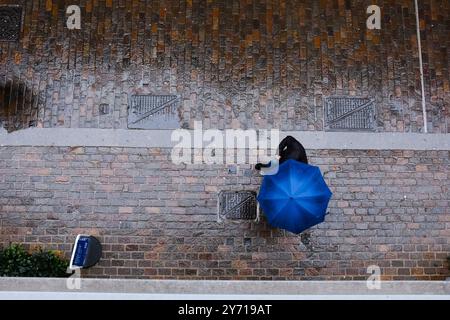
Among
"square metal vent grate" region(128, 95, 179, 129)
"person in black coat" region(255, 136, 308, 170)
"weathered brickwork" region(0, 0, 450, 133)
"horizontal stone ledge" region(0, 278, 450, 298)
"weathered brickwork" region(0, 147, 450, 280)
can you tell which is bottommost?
"horizontal stone ledge" region(0, 278, 450, 298)

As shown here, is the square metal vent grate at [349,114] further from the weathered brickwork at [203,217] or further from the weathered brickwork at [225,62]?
the weathered brickwork at [203,217]

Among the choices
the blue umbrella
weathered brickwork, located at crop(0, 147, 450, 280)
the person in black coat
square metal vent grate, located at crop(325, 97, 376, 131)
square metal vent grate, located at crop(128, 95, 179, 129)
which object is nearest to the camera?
the blue umbrella

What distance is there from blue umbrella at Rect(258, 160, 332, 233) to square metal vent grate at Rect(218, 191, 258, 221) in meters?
1.01

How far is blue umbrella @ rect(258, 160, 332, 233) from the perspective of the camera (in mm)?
9211

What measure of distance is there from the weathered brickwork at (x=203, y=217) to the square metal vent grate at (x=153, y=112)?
0.47 meters

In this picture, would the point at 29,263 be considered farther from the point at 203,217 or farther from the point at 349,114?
the point at 349,114

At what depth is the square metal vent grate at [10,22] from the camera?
36.6 feet

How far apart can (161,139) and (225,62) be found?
1.74 m

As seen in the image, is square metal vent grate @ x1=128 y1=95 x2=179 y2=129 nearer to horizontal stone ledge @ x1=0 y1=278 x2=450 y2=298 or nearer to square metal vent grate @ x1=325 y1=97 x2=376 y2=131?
square metal vent grate @ x1=325 y1=97 x2=376 y2=131

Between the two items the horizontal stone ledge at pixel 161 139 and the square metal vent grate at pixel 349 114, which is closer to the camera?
the horizontal stone ledge at pixel 161 139

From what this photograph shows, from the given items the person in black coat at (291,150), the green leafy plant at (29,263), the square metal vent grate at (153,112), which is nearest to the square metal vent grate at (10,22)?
the square metal vent grate at (153,112)

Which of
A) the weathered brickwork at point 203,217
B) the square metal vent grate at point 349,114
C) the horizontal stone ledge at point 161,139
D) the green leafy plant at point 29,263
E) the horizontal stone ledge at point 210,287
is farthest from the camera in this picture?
the square metal vent grate at point 349,114

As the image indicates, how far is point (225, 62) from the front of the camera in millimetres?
11219

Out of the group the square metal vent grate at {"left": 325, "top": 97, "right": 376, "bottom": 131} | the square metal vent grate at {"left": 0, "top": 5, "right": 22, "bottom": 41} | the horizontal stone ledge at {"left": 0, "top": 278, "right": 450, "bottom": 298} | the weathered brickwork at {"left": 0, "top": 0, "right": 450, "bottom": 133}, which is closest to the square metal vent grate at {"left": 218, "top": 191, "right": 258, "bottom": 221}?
the weathered brickwork at {"left": 0, "top": 0, "right": 450, "bottom": 133}
